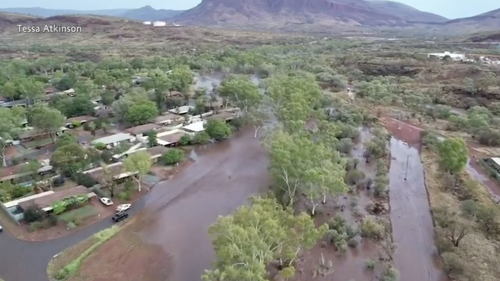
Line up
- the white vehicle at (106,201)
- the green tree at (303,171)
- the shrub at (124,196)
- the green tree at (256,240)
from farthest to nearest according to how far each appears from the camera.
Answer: the shrub at (124,196), the white vehicle at (106,201), the green tree at (303,171), the green tree at (256,240)

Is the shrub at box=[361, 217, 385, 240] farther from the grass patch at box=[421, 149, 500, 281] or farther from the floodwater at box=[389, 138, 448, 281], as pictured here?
the grass patch at box=[421, 149, 500, 281]

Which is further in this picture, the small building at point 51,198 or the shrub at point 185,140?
the shrub at point 185,140

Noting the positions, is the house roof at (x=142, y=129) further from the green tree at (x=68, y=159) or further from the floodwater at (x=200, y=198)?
the green tree at (x=68, y=159)

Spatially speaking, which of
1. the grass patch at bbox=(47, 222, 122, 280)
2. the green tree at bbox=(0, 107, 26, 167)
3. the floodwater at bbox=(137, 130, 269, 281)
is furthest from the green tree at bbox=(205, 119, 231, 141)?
the green tree at bbox=(0, 107, 26, 167)

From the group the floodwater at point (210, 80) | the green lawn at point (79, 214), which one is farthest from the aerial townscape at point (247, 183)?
the floodwater at point (210, 80)

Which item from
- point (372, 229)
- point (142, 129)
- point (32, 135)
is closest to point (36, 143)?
point (32, 135)

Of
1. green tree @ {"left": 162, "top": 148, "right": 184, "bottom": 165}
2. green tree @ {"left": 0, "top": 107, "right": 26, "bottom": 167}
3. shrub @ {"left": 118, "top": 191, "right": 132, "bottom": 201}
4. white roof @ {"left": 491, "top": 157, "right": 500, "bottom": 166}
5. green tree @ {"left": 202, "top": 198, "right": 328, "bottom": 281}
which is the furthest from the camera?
green tree @ {"left": 0, "top": 107, "right": 26, "bottom": 167}
